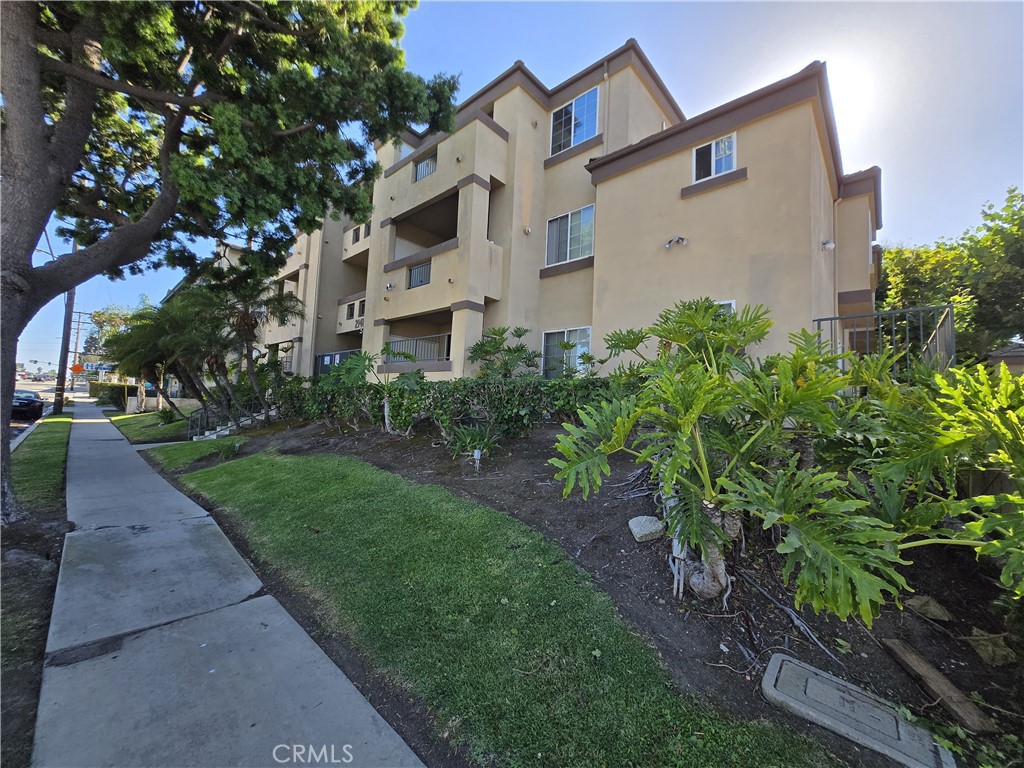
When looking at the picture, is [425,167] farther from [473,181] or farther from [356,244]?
[356,244]

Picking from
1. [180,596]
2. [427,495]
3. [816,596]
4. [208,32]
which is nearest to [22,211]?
[208,32]

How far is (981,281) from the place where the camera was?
43.9 feet

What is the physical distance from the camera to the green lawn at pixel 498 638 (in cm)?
213

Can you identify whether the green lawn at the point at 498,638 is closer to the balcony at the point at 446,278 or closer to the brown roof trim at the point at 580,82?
the balcony at the point at 446,278

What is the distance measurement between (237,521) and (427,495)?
2626 millimetres

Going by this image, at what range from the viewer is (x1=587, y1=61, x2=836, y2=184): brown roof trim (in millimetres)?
7766

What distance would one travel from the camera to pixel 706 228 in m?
8.73

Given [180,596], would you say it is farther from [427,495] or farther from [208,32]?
[208,32]

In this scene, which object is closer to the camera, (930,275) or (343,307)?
(930,275)

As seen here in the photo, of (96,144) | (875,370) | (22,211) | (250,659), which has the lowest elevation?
(250,659)

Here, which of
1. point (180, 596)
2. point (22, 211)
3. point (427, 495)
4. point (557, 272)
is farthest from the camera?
point (557, 272)

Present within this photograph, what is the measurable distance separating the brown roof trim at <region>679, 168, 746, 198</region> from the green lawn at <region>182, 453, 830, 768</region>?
8163mm

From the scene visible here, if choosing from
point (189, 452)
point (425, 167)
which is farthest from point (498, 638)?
point (425, 167)

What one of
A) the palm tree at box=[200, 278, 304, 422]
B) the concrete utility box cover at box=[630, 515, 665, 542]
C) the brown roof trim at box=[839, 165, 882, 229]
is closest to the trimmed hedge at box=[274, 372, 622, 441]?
the concrete utility box cover at box=[630, 515, 665, 542]
